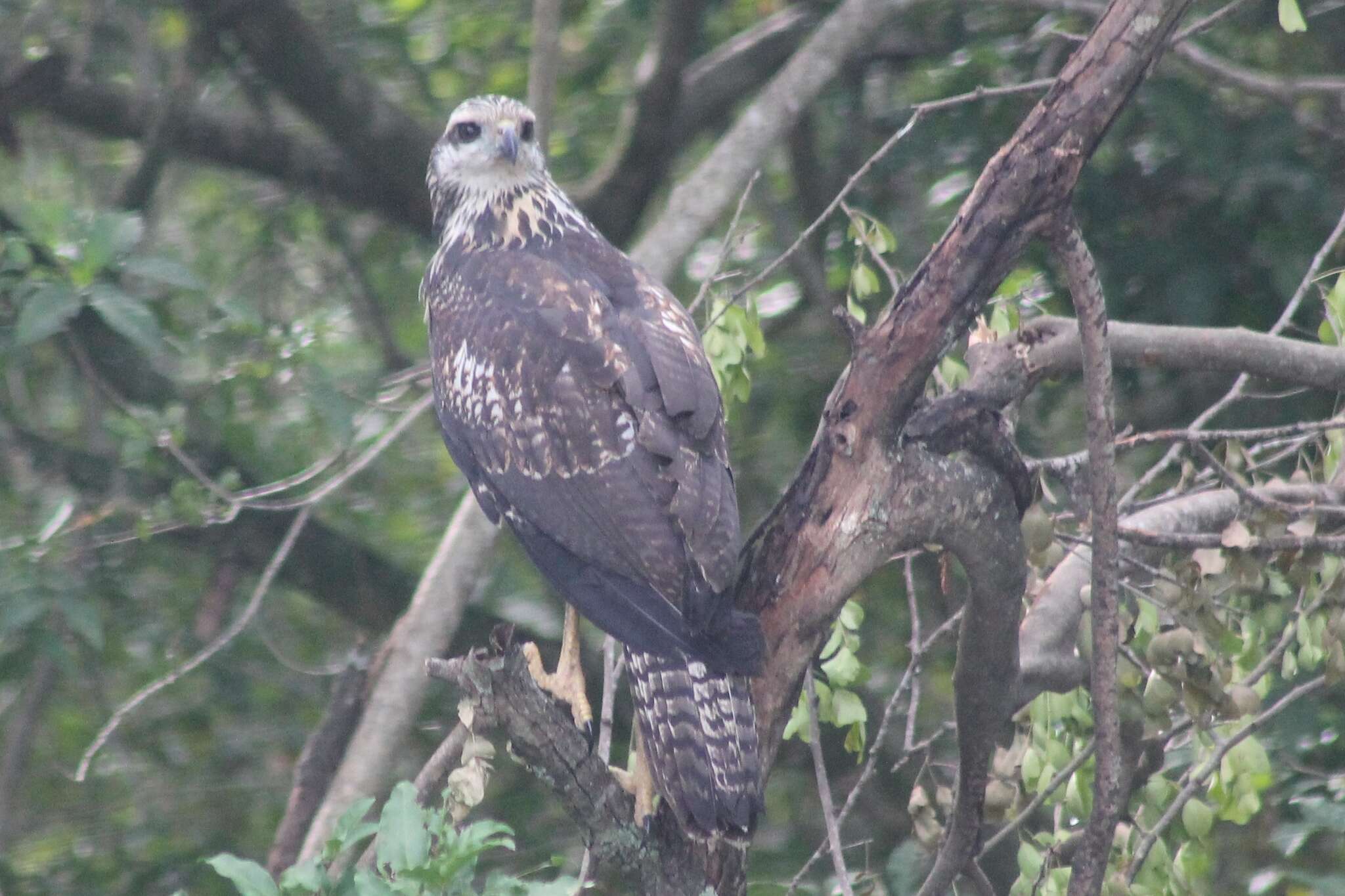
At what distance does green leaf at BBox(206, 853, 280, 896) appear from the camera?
2113 mm

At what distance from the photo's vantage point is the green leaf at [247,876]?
2.11 meters

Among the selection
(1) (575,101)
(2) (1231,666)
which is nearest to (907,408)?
(2) (1231,666)

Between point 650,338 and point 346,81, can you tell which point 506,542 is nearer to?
point 346,81

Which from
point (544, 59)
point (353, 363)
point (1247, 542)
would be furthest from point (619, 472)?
point (353, 363)

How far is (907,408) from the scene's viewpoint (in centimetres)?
284

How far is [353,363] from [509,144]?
1958mm

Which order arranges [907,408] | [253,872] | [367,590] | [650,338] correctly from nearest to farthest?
[253,872]
[907,408]
[650,338]
[367,590]

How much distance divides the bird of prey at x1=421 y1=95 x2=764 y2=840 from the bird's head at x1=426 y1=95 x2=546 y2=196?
11.3 inches

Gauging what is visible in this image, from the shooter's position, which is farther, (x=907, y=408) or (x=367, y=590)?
(x=367, y=590)

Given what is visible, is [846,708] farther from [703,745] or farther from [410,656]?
[410,656]

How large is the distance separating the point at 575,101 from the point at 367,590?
224 centimetres

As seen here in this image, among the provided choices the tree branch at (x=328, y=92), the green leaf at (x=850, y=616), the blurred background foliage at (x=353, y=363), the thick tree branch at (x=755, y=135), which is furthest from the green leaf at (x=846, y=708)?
the tree branch at (x=328, y=92)

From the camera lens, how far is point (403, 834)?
2.22 meters

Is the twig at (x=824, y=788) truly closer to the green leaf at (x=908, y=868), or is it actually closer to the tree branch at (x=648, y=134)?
the green leaf at (x=908, y=868)
